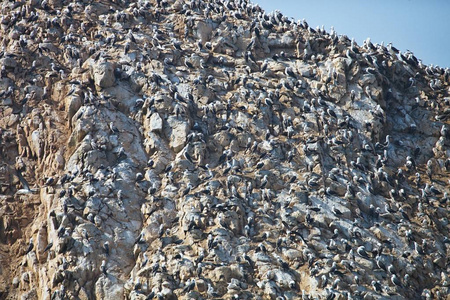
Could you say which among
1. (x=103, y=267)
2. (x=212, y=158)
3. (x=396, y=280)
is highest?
(x=212, y=158)

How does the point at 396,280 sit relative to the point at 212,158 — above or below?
below

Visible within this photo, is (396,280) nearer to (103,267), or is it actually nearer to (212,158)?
(212,158)

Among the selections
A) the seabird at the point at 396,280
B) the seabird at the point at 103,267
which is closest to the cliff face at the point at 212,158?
the seabird at the point at 103,267

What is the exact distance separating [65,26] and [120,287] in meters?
27.3

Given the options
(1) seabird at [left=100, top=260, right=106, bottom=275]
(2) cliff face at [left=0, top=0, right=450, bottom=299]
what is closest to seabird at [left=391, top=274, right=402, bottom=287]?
(2) cliff face at [left=0, top=0, right=450, bottom=299]

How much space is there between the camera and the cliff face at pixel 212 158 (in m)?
41.5

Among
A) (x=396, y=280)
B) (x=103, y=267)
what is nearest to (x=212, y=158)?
(x=103, y=267)

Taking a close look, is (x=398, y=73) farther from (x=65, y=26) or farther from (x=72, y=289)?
(x=72, y=289)

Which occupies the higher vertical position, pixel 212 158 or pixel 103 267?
pixel 212 158

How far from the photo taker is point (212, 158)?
160 feet

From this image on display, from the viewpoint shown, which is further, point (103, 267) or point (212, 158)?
point (212, 158)

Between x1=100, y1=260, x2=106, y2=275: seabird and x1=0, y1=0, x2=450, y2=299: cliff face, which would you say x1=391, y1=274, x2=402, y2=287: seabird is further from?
x1=100, y1=260, x2=106, y2=275: seabird

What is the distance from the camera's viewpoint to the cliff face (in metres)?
41.5

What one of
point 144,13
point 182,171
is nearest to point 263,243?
point 182,171
